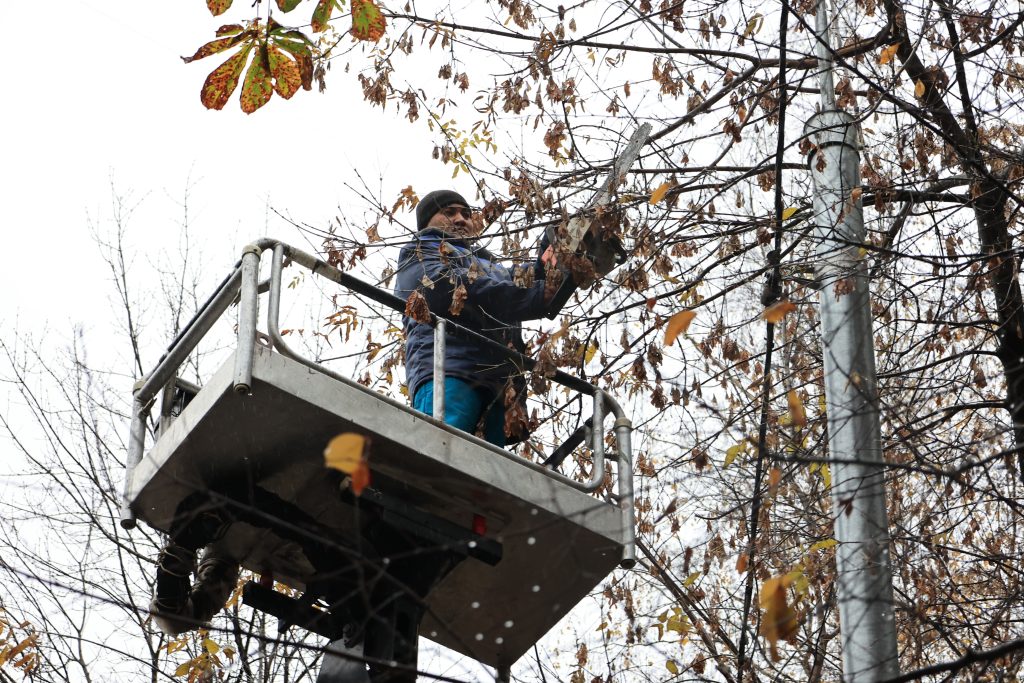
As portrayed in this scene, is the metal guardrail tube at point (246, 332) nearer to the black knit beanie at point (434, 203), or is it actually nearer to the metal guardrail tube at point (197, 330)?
the metal guardrail tube at point (197, 330)

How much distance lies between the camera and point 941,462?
7.40m

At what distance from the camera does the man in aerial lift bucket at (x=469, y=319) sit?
286 inches

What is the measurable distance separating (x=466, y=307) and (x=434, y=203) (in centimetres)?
110

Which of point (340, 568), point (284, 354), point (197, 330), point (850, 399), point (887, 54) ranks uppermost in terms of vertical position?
point (887, 54)

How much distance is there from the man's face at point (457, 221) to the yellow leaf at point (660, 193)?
1.17 meters

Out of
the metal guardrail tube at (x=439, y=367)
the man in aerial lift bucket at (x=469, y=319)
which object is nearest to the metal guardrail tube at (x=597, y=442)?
the man in aerial lift bucket at (x=469, y=319)

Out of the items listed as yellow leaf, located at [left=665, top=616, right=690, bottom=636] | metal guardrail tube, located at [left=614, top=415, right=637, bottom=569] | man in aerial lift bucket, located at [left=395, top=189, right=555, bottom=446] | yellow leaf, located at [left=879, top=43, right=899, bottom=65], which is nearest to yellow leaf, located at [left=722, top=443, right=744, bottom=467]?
metal guardrail tube, located at [left=614, top=415, right=637, bottom=569]

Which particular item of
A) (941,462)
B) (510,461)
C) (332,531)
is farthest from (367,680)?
(941,462)

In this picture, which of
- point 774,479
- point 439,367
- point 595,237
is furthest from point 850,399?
point 595,237

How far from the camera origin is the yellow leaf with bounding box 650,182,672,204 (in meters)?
8.21

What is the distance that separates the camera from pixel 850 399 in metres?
5.84

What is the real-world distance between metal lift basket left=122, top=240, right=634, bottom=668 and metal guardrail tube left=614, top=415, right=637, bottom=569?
0.01 meters

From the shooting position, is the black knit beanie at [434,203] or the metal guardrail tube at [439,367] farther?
the black knit beanie at [434,203]

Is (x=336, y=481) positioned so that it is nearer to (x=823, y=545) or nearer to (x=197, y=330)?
(x=197, y=330)
